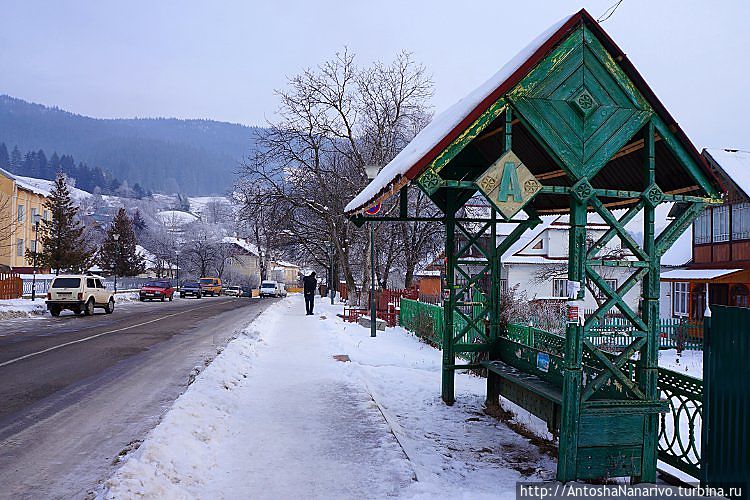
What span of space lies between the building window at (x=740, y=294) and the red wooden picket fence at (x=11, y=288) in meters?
39.6

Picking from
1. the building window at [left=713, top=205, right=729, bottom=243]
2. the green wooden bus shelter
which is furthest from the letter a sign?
the building window at [left=713, top=205, right=729, bottom=243]

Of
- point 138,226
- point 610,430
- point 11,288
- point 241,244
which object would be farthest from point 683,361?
point 138,226

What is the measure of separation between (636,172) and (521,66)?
298cm

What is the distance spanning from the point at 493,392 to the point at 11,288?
35.9 meters

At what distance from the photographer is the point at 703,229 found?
1228 inches

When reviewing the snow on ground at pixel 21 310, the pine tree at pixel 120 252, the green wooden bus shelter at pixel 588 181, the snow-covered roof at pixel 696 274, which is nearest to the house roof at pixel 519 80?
the green wooden bus shelter at pixel 588 181

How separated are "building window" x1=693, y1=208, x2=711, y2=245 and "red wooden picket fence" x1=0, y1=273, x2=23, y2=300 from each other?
3862cm

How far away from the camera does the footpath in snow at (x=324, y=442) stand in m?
5.64

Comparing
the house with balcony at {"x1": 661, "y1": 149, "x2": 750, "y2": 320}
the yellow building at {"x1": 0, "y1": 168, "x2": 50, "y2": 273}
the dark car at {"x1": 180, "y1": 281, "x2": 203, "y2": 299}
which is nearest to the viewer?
the house with balcony at {"x1": 661, "y1": 149, "x2": 750, "y2": 320}

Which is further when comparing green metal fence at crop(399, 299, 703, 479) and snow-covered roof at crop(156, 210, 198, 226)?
snow-covered roof at crop(156, 210, 198, 226)

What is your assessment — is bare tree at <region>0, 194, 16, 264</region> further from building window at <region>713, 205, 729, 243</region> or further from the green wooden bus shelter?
the green wooden bus shelter

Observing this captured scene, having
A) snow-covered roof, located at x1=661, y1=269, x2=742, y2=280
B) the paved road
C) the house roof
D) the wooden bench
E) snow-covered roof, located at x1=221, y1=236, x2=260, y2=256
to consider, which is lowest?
the paved road

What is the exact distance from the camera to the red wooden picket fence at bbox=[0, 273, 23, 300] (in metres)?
35.6

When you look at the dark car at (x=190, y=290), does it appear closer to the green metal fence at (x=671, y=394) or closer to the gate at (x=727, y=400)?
the green metal fence at (x=671, y=394)
